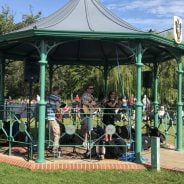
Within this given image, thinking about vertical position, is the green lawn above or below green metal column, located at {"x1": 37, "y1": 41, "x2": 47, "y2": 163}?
below

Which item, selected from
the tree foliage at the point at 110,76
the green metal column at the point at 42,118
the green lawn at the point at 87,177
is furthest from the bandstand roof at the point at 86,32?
the tree foliage at the point at 110,76

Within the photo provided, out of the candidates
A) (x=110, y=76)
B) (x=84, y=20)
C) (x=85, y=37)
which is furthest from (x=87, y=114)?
(x=110, y=76)

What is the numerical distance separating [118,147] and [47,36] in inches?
135

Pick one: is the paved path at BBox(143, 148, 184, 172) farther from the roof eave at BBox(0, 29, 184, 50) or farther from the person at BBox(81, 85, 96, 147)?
the roof eave at BBox(0, 29, 184, 50)

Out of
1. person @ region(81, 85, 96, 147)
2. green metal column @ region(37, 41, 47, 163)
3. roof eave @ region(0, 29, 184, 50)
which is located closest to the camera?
roof eave @ region(0, 29, 184, 50)

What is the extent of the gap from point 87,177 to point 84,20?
445 cm

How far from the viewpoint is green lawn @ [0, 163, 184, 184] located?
9.02 metres

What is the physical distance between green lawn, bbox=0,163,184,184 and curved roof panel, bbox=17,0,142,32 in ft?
11.5

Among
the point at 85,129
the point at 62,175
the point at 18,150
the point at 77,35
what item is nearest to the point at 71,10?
the point at 77,35

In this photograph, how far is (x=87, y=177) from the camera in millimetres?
9383

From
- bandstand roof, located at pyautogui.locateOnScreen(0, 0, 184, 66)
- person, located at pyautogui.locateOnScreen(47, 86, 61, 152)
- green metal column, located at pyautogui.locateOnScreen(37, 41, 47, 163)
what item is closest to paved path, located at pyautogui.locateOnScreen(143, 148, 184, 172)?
person, located at pyautogui.locateOnScreen(47, 86, 61, 152)

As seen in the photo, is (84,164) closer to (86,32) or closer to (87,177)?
(87,177)

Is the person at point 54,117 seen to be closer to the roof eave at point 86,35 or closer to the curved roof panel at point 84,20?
the roof eave at point 86,35

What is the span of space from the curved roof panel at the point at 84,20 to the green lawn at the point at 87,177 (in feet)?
11.5
